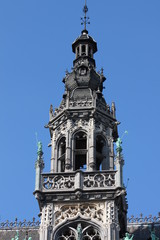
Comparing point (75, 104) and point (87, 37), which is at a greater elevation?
point (87, 37)

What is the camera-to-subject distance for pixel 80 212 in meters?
32.8

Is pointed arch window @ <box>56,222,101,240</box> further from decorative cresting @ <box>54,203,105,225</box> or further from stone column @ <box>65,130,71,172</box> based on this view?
stone column @ <box>65,130,71,172</box>

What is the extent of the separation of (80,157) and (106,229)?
500cm

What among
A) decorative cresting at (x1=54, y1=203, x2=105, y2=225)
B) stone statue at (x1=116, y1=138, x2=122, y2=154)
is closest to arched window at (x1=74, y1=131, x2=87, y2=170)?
stone statue at (x1=116, y1=138, x2=122, y2=154)

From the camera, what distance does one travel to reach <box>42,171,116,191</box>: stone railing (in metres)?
33.3

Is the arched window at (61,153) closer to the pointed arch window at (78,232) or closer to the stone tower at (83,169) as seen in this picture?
the stone tower at (83,169)

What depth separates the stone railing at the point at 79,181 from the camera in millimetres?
33312

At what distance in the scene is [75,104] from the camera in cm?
3666

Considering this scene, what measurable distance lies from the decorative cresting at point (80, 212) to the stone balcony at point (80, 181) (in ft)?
2.24

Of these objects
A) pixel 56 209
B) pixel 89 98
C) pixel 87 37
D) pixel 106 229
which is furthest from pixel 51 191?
pixel 87 37

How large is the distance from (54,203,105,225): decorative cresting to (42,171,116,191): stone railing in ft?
2.38

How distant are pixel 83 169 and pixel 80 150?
1071 mm

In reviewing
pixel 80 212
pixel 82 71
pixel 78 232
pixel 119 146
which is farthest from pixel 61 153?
pixel 78 232

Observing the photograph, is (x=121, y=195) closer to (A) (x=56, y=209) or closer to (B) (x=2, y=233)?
(A) (x=56, y=209)
